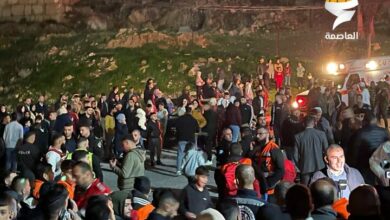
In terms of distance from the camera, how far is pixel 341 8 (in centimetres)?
2867

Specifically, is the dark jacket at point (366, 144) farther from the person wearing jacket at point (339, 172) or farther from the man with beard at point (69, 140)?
the man with beard at point (69, 140)

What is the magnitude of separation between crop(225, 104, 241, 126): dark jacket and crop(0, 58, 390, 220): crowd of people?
22mm

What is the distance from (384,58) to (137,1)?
16179mm

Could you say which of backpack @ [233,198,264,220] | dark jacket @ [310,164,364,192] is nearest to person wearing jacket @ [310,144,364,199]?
dark jacket @ [310,164,364,192]

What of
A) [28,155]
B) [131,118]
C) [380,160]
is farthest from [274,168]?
[131,118]

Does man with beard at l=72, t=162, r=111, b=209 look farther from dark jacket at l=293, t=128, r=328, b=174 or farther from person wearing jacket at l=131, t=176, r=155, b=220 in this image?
dark jacket at l=293, t=128, r=328, b=174

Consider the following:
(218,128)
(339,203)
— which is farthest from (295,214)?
(218,128)

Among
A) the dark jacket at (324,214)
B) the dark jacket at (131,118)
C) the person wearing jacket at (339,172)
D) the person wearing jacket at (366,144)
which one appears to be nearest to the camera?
the dark jacket at (324,214)

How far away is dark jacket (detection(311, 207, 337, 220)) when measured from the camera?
685cm

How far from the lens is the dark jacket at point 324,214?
22.5 ft

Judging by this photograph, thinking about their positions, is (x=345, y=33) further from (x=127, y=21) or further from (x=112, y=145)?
(x=112, y=145)

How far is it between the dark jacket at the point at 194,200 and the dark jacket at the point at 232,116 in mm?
8565

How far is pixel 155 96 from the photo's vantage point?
22.2 metres

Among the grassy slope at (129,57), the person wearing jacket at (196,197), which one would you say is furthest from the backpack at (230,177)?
the grassy slope at (129,57)
